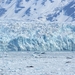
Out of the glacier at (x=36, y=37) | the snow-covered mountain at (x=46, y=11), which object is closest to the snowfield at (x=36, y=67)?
the glacier at (x=36, y=37)

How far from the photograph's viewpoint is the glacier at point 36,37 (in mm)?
38625

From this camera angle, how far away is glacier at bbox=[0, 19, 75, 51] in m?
38.6

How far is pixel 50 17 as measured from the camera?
601ft

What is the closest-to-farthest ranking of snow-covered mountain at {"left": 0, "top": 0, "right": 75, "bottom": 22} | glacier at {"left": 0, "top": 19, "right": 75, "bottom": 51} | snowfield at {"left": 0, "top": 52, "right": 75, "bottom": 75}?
1. snowfield at {"left": 0, "top": 52, "right": 75, "bottom": 75}
2. glacier at {"left": 0, "top": 19, "right": 75, "bottom": 51}
3. snow-covered mountain at {"left": 0, "top": 0, "right": 75, "bottom": 22}

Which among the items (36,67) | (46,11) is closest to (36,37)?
(36,67)

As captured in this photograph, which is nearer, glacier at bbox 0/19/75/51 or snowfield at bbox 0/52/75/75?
snowfield at bbox 0/52/75/75

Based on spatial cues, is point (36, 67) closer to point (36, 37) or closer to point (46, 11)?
point (36, 37)

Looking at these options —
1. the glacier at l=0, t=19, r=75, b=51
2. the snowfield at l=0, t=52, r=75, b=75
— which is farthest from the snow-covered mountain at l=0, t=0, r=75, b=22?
the snowfield at l=0, t=52, r=75, b=75

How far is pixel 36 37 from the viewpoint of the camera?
39.8 m

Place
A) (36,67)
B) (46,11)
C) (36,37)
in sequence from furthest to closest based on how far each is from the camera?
1. (46,11)
2. (36,37)
3. (36,67)

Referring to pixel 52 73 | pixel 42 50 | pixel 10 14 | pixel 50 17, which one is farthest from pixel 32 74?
pixel 10 14

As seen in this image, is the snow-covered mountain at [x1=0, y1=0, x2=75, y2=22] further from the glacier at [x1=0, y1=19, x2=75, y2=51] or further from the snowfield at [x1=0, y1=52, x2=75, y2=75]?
the snowfield at [x1=0, y1=52, x2=75, y2=75]

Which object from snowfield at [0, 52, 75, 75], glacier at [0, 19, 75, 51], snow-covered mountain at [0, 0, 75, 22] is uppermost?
snow-covered mountain at [0, 0, 75, 22]

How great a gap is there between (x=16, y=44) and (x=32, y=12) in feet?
496
